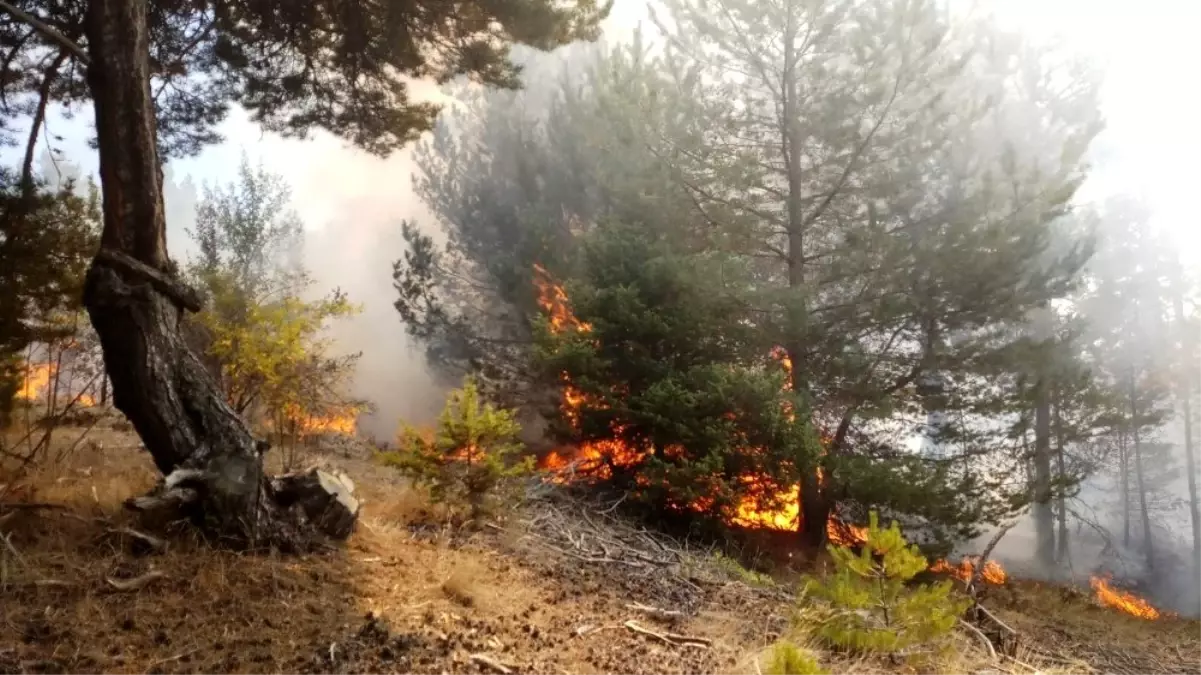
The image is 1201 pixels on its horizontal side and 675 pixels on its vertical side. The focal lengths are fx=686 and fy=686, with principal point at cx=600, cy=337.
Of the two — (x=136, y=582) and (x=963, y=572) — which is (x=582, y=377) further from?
(x=963, y=572)

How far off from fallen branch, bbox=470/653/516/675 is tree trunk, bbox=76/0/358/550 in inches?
67.5

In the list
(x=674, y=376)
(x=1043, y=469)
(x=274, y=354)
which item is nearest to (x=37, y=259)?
(x=274, y=354)

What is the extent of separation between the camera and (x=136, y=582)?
11.3 feet

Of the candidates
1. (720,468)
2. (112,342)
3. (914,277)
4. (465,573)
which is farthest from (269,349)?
(914,277)

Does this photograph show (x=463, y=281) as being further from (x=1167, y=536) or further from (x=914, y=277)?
(x=1167, y=536)

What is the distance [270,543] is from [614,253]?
5297mm

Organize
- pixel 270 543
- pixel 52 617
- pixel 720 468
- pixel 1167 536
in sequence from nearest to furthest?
1. pixel 52 617
2. pixel 270 543
3. pixel 720 468
4. pixel 1167 536

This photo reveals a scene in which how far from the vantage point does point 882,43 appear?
29.4 feet

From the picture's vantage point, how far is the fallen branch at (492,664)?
10.3 feet

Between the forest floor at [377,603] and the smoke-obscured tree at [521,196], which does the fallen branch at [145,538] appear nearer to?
the forest floor at [377,603]

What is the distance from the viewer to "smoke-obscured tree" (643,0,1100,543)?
899 centimetres

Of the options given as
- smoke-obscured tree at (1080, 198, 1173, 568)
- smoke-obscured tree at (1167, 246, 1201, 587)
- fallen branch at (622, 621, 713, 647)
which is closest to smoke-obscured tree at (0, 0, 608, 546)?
fallen branch at (622, 621, 713, 647)

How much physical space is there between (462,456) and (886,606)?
11.3 feet

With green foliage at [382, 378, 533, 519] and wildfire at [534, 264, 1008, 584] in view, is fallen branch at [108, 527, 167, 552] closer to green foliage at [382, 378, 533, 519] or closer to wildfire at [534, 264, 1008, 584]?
green foliage at [382, 378, 533, 519]
